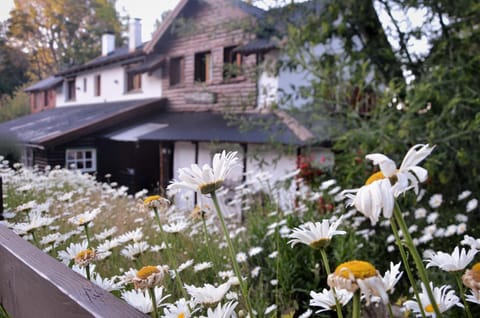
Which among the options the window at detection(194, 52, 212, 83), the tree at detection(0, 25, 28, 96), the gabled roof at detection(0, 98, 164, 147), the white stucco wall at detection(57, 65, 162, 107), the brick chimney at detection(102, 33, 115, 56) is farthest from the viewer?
the window at detection(194, 52, 212, 83)

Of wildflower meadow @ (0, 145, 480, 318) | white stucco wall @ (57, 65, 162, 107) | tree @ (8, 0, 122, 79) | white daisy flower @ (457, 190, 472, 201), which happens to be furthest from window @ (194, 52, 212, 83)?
white daisy flower @ (457, 190, 472, 201)

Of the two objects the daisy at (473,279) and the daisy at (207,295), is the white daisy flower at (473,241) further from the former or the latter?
the daisy at (207,295)

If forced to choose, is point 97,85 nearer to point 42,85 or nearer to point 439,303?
point 42,85

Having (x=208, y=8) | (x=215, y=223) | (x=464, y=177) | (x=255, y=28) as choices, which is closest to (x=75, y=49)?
(x=215, y=223)

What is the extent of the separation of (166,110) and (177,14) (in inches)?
37.9

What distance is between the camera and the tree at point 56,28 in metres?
1.43

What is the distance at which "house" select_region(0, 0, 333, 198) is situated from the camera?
208 centimetres

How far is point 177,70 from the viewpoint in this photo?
13.7 ft

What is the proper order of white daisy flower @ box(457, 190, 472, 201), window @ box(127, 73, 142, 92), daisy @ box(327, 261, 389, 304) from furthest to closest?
window @ box(127, 73, 142, 92)
white daisy flower @ box(457, 190, 472, 201)
daisy @ box(327, 261, 389, 304)

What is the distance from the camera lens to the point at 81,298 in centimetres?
41

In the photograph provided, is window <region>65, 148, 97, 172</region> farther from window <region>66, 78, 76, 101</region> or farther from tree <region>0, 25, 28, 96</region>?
tree <region>0, 25, 28, 96</region>

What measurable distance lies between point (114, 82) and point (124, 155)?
136 centimetres

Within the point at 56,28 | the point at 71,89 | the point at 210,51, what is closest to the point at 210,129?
the point at 210,51

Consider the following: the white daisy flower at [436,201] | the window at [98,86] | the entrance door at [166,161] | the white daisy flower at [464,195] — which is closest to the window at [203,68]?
the window at [98,86]
